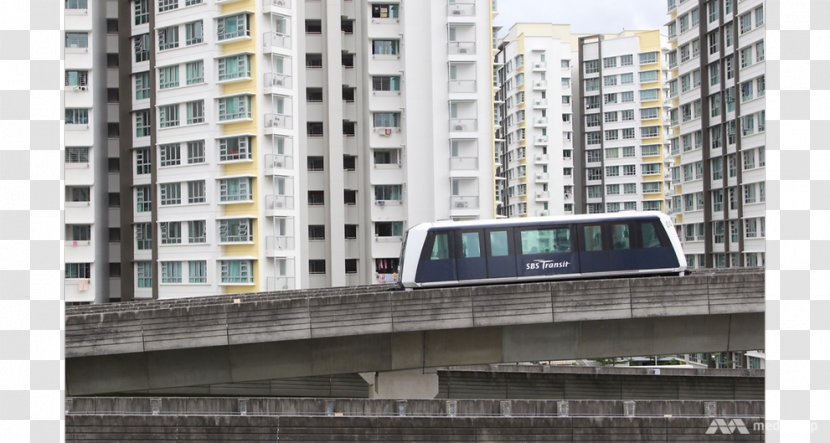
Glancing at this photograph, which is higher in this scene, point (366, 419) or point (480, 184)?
point (480, 184)

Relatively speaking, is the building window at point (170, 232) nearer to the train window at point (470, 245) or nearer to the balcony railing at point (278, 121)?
the balcony railing at point (278, 121)

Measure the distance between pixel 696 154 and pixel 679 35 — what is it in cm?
981

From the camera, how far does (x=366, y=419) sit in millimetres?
15203

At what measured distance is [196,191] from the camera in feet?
186

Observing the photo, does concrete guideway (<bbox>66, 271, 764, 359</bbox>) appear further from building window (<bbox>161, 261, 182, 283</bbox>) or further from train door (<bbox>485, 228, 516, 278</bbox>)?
building window (<bbox>161, 261, 182, 283</bbox>)

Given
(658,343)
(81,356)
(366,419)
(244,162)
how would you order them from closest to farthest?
1. (366,419)
2. (81,356)
3. (658,343)
4. (244,162)

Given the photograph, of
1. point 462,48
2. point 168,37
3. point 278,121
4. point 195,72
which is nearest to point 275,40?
point 278,121

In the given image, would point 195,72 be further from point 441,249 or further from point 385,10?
point 441,249

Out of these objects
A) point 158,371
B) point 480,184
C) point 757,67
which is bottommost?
point 158,371

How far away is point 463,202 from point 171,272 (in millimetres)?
17852

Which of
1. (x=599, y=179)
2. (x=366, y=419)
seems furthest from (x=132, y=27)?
(x=599, y=179)

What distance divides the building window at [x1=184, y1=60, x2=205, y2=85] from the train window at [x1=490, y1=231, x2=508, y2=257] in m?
32.2

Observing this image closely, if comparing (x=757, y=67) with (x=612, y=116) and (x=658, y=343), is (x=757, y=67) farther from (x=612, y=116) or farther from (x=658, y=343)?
(x=612, y=116)

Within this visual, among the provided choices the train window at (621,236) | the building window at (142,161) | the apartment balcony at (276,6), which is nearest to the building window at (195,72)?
the apartment balcony at (276,6)
